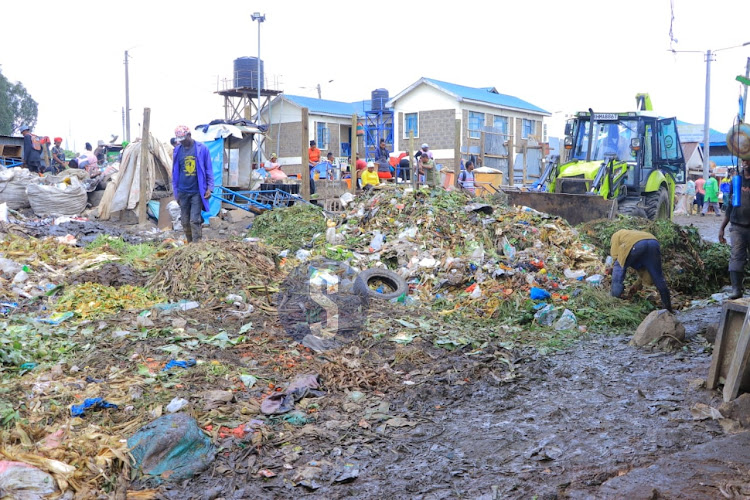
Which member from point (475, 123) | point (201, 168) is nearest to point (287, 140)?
point (475, 123)

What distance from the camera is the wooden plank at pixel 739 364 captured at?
12.8 ft

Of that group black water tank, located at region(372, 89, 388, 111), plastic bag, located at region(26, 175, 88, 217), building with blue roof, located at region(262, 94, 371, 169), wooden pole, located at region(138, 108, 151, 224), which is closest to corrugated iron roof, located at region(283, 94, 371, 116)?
building with blue roof, located at region(262, 94, 371, 169)

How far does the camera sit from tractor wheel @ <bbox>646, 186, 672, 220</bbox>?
37.4 feet

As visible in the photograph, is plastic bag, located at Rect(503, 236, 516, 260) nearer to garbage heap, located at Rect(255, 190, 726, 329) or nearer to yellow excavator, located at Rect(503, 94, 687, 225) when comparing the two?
garbage heap, located at Rect(255, 190, 726, 329)

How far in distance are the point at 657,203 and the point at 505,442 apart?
893cm

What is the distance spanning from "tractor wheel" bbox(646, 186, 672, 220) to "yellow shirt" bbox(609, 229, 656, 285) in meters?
4.82

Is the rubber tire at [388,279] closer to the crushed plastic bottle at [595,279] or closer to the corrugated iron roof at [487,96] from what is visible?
the crushed plastic bottle at [595,279]

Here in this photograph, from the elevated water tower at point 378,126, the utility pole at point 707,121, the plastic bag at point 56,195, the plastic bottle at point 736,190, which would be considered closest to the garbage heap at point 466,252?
the plastic bottle at point 736,190

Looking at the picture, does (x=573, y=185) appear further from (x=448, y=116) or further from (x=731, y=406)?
(x=448, y=116)

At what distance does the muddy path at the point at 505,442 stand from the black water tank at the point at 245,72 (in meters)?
30.2

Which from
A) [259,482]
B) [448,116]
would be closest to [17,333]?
[259,482]

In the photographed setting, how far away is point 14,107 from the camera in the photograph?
38.4 metres

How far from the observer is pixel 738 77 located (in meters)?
4.79

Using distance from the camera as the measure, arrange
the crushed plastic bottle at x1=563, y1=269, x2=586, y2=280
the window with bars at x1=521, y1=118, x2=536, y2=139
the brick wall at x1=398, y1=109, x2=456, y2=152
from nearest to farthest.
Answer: the crushed plastic bottle at x1=563, y1=269, x2=586, y2=280
the brick wall at x1=398, y1=109, x2=456, y2=152
the window with bars at x1=521, y1=118, x2=536, y2=139
